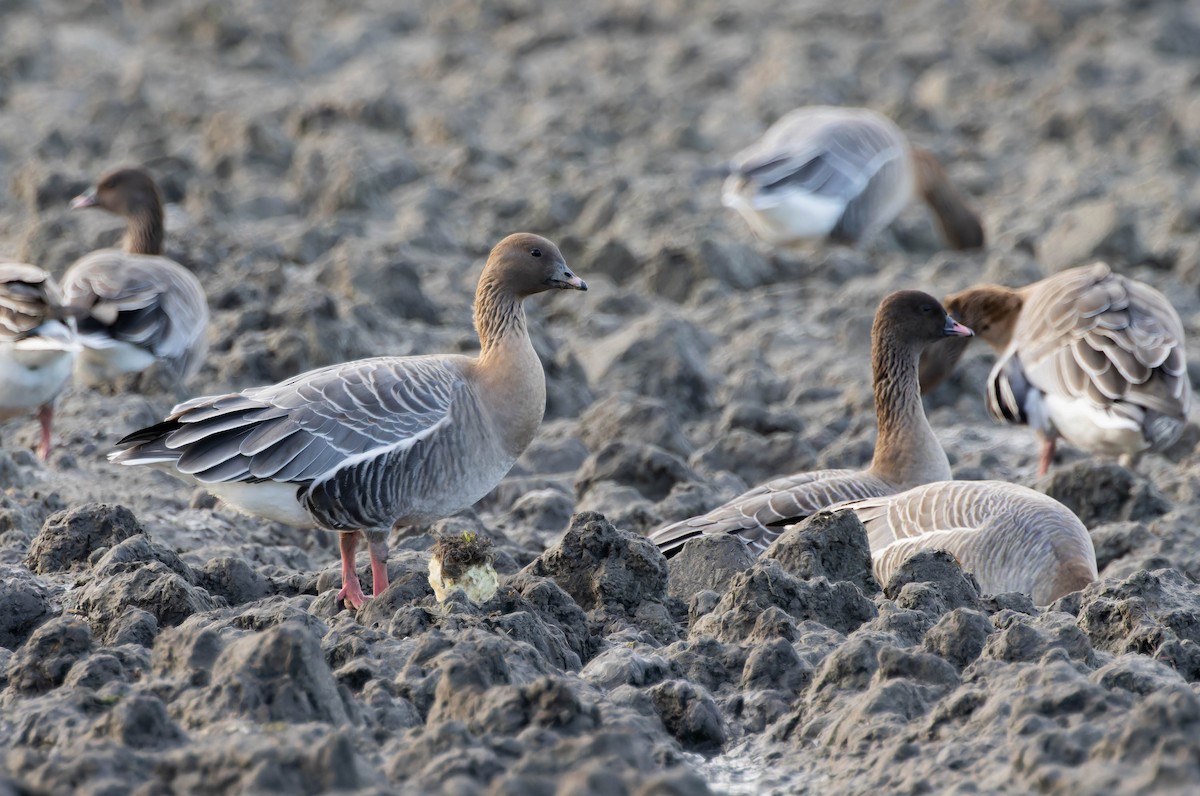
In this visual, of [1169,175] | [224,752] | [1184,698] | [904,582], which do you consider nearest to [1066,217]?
[1169,175]

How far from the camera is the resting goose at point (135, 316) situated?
9844 mm

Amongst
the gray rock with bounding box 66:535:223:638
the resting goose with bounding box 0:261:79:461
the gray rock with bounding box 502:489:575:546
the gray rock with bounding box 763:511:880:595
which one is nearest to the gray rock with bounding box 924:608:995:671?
the gray rock with bounding box 763:511:880:595

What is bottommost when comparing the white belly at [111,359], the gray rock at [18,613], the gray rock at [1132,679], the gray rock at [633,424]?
the gray rock at [633,424]

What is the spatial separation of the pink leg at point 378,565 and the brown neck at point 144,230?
528 centimetres

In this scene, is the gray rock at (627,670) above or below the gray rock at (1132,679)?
below

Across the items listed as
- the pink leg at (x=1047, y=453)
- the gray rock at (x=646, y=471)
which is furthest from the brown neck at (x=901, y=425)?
the pink leg at (x=1047, y=453)

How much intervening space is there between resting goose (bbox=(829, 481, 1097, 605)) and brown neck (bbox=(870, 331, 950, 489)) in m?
0.88

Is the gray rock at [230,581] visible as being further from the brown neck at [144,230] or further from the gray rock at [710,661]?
the brown neck at [144,230]

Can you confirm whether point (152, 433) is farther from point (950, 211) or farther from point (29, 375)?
point (950, 211)

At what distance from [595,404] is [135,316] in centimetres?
273

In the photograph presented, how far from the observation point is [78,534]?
7.10 metres

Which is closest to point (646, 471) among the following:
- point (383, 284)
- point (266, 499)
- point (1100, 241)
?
point (266, 499)

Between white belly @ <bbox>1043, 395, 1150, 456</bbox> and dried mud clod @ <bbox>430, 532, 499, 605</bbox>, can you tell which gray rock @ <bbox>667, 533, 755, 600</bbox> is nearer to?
dried mud clod @ <bbox>430, 532, 499, 605</bbox>

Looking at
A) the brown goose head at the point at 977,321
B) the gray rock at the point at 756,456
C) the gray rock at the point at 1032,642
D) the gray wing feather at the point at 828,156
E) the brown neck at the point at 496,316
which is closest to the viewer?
the gray rock at the point at 1032,642
